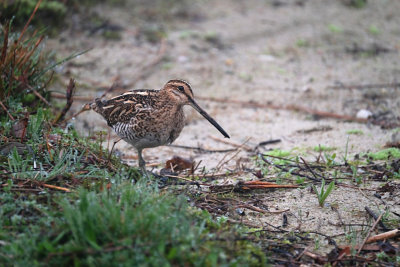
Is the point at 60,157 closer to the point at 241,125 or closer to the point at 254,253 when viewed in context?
the point at 254,253

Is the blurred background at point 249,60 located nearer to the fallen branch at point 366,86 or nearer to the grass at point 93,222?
the fallen branch at point 366,86

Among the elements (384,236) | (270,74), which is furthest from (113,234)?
(270,74)

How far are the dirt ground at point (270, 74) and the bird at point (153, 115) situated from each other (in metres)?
0.70

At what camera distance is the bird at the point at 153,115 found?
4910 millimetres

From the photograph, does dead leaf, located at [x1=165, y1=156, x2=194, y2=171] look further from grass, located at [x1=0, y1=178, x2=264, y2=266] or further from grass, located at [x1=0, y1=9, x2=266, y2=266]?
grass, located at [x1=0, y1=178, x2=264, y2=266]

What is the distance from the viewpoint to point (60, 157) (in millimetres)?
4301

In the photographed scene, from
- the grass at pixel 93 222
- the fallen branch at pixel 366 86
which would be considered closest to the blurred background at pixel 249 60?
the fallen branch at pixel 366 86

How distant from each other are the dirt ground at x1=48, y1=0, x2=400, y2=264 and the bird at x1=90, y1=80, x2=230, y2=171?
2.29ft

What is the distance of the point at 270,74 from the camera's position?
8.52m

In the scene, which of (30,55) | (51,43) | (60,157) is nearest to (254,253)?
(60,157)

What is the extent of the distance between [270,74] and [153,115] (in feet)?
13.4

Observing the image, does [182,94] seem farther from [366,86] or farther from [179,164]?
A: [366,86]

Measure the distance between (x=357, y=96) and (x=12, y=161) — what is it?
219 inches

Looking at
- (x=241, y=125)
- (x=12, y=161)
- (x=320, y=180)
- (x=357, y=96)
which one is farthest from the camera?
(x=357, y=96)
